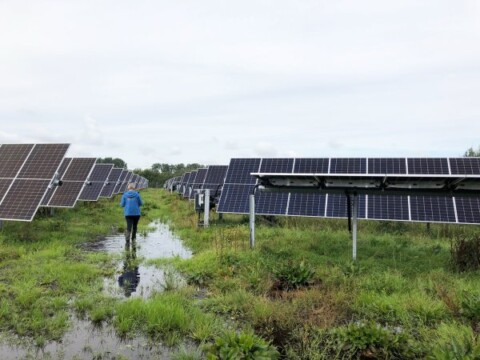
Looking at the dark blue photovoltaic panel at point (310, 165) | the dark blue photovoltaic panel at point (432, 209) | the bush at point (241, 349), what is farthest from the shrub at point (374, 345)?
the dark blue photovoltaic panel at point (310, 165)

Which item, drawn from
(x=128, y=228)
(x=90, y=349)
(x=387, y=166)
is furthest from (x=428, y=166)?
(x=90, y=349)

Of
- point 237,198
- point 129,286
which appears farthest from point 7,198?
point 237,198

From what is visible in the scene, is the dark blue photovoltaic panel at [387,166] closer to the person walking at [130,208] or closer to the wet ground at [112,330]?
the wet ground at [112,330]

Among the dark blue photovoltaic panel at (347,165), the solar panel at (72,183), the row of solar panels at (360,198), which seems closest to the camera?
the row of solar panels at (360,198)

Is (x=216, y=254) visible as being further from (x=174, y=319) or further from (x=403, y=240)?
(x=403, y=240)

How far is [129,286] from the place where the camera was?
713 cm

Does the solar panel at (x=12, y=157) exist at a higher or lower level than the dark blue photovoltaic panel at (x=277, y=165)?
lower

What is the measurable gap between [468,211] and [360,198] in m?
3.32

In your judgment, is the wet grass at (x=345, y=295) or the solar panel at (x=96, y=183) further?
the solar panel at (x=96, y=183)

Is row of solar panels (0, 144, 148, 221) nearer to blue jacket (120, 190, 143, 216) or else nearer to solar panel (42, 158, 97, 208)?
solar panel (42, 158, 97, 208)

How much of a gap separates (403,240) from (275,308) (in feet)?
23.9

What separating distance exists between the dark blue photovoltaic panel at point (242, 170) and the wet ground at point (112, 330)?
4.36 metres

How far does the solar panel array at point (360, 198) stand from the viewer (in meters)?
12.3

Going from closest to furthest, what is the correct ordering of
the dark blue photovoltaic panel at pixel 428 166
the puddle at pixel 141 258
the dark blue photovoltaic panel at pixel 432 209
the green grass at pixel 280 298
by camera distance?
1. the green grass at pixel 280 298
2. the puddle at pixel 141 258
3. the dark blue photovoltaic panel at pixel 432 209
4. the dark blue photovoltaic panel at pixel 428 166
